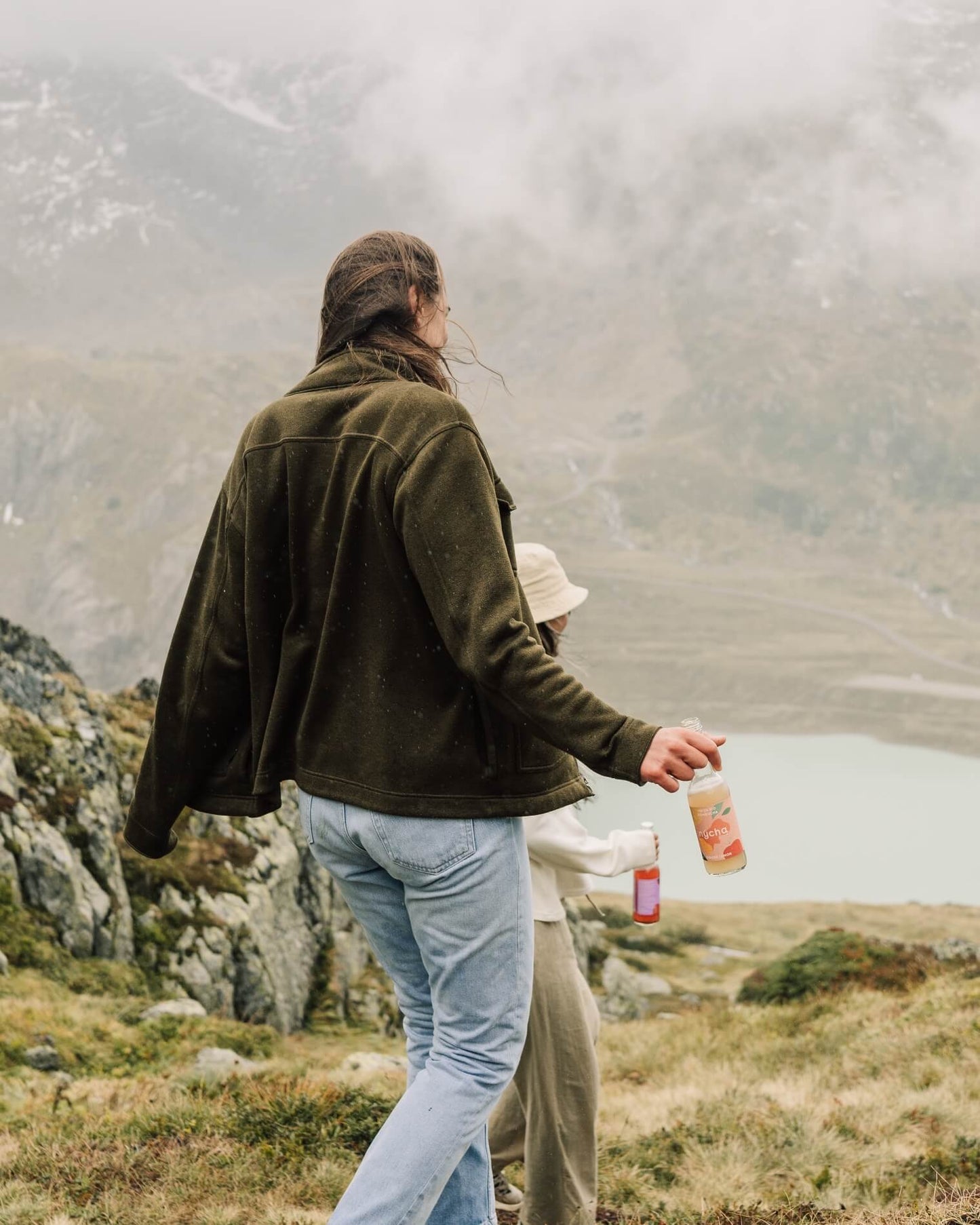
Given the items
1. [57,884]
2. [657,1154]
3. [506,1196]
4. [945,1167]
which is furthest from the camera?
[57,884]

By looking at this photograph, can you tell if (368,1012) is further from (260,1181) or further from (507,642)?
(507,642)

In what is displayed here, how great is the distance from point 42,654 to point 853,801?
18089cm

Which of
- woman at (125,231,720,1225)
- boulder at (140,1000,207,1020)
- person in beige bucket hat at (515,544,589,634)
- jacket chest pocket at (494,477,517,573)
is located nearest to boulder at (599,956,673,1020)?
boulder at (140,1000,207,1020)

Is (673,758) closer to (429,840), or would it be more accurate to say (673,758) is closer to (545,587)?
(429,840)

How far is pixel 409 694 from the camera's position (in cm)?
328

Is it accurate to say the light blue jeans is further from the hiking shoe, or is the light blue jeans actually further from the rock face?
the rock face

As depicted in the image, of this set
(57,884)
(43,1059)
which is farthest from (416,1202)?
(57,884)

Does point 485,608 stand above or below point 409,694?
above

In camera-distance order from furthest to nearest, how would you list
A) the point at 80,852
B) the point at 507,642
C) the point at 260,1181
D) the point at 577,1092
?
the point at 80,852 → the point at 260,1181 → the point at 577,1092 → the point at 507,642

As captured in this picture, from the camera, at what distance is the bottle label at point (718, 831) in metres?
3.79

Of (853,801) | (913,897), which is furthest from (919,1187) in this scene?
(853,801)

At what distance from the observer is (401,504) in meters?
3.17

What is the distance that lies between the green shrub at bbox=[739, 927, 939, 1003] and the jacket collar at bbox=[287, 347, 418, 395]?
37.9 ft

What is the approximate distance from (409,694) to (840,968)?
1289 cm
